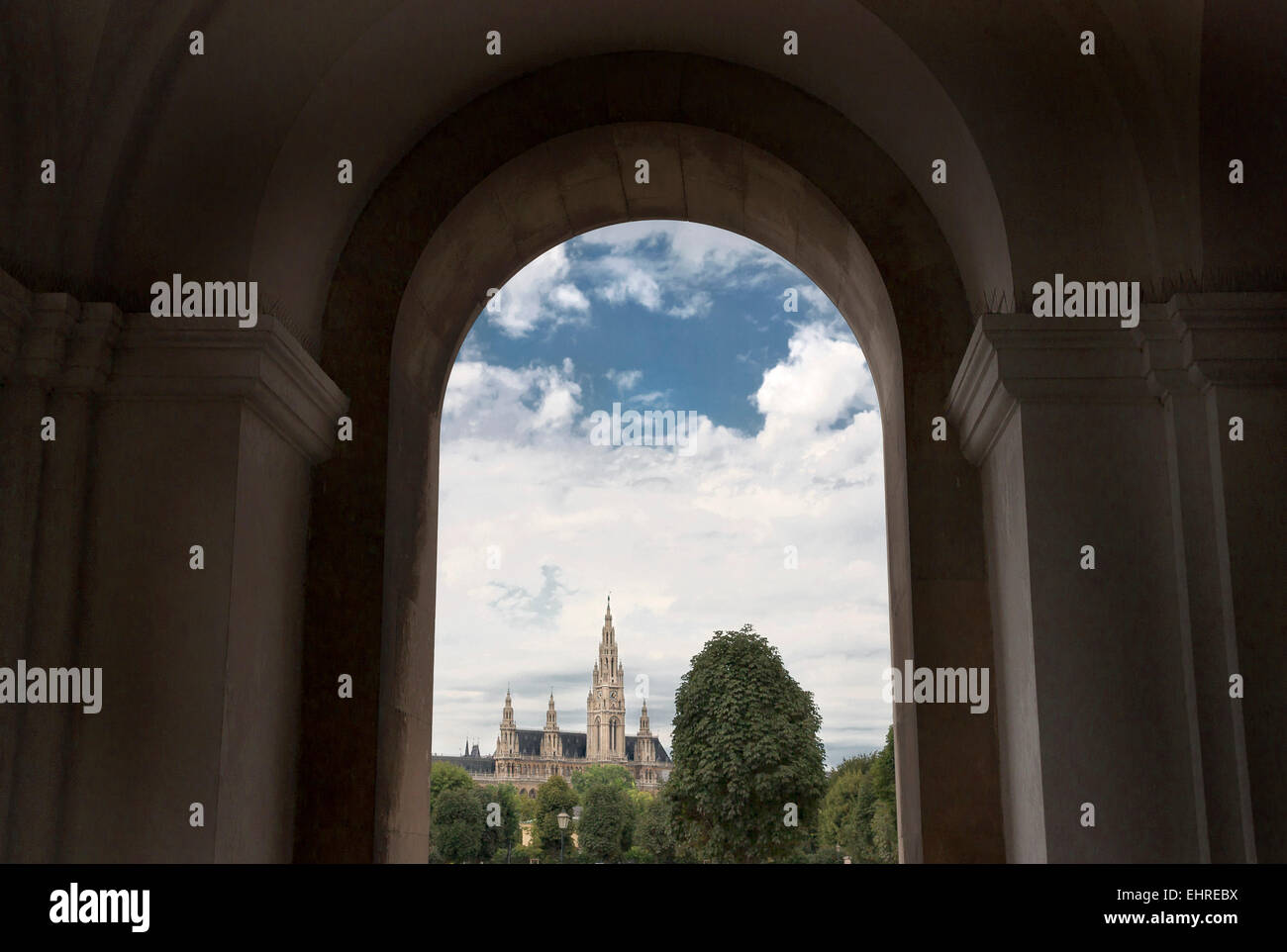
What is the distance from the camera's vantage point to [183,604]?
860 cm

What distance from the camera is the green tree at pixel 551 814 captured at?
69.0 metres

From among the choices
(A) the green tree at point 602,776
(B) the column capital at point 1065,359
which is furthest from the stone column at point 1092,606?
(A) the green tree at point 602,776

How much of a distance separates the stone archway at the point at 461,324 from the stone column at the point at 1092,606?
992 millimetres

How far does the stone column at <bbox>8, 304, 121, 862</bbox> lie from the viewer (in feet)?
26.9

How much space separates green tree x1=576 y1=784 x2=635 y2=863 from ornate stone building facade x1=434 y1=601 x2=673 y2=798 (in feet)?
139

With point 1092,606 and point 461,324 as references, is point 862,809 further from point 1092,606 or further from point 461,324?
point 1092,606

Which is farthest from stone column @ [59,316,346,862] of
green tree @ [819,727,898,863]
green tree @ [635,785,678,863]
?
green tree @ [635,785,678,863]

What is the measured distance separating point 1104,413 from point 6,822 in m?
8.34

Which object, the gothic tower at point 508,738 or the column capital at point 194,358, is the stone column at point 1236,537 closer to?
the column capital at point 194,358

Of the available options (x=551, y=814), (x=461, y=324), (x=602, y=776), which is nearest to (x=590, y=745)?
(x=602, y=776)

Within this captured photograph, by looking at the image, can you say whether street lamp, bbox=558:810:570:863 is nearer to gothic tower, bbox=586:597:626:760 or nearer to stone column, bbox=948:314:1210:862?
gothic tower, bbox=586:597:626:760

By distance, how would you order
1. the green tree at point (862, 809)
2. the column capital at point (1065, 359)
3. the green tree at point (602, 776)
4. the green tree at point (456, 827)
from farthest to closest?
the green tree at point (602, 776)
the green tree at point (456, 827)
the green tree at point (862, 809)
the column capital at point (1065, 359)

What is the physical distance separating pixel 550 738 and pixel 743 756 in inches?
3025
